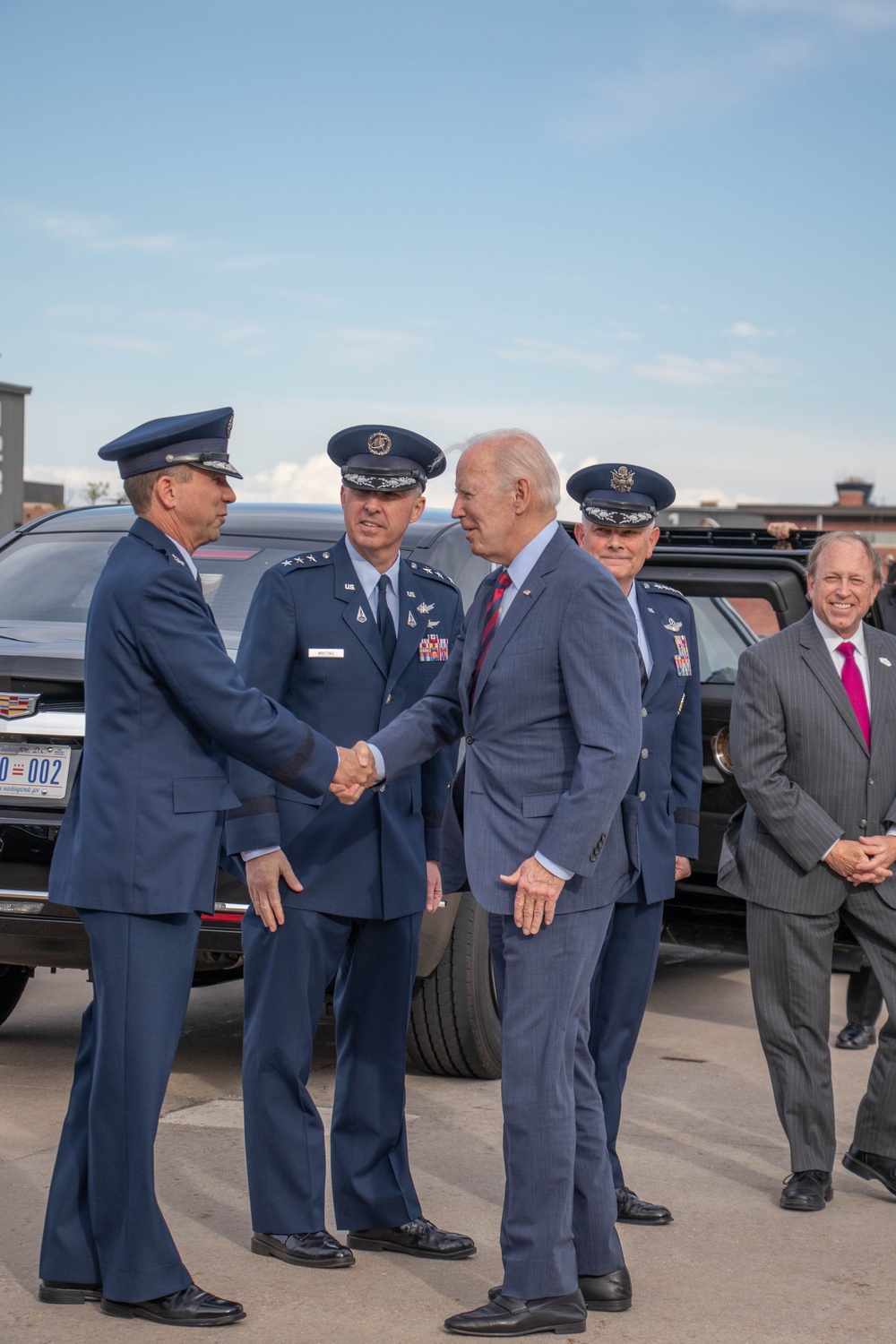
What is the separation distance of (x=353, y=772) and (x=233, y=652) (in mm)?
1246

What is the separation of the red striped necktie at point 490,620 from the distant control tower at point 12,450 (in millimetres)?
29923

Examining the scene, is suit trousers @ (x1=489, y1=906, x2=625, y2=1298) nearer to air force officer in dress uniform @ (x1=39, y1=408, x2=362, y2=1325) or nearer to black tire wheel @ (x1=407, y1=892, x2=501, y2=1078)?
air force officer in dress uniform @ (x1=39, y1=408, x2=362, y2=1325)

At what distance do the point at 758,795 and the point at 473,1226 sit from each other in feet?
4.68

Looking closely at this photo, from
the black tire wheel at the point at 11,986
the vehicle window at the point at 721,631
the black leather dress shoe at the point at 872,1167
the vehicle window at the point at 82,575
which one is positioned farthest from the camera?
the vehicle window at the point at 721,631

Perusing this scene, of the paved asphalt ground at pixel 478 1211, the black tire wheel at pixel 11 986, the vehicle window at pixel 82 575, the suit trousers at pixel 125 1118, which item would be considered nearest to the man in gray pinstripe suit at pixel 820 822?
the paved asphalt ground at pixel 478 1211

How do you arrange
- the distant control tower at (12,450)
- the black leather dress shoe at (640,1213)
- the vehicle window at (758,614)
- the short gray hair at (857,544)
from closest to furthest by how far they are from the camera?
1. the black leather dress shoe at (640,1213)
2. the short gray hair at (857,544)
3. the vehicle window at (758,614)
4. the distant control tower at (12,450)

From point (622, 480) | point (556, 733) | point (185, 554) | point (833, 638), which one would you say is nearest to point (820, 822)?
point (833, 638)

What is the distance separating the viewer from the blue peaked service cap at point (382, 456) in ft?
13.1

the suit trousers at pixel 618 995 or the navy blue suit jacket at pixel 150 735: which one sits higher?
the navy blue suit jacket at pixel 150 735

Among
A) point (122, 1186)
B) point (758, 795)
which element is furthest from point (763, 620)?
point (122, 1186)

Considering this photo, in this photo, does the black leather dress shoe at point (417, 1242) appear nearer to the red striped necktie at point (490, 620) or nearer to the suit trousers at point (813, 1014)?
the suit trousers at point (813, 1014)

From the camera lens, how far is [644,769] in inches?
166

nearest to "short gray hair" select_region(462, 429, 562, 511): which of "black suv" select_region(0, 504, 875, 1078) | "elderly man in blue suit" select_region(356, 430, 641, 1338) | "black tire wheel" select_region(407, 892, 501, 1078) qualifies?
"elderly man in blue suit" select_region(356, 430, 641, 1338)

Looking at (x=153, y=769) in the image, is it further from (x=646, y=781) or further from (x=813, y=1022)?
(x=813, y=1022)
